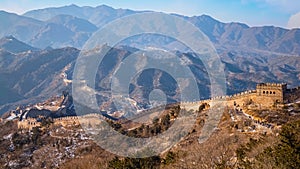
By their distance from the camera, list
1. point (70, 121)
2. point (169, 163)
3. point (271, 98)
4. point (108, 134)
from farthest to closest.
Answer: point (70, 121)
point (108, 134)
point (271, 98)
point (169, 163)

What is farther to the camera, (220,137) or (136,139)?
(136,139)

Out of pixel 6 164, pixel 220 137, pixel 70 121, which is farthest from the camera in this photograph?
pixel 70 121

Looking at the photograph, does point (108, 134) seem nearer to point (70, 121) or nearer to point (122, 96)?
point (70, 121)

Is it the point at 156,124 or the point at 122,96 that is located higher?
the point at 156,124

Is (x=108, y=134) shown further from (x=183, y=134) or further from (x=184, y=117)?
(x=183, y=134)

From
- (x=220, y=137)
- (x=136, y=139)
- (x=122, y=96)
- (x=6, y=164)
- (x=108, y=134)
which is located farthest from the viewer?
(x=122, y=96)

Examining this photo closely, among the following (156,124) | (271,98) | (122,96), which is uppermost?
(271,98)

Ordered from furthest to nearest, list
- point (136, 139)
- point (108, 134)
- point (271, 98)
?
point (108, 134)
point (136, 139)
point (271, 98)

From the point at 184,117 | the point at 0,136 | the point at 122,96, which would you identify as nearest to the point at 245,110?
the point at 184,117

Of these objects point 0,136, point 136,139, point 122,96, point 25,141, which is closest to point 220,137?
point 136,139
